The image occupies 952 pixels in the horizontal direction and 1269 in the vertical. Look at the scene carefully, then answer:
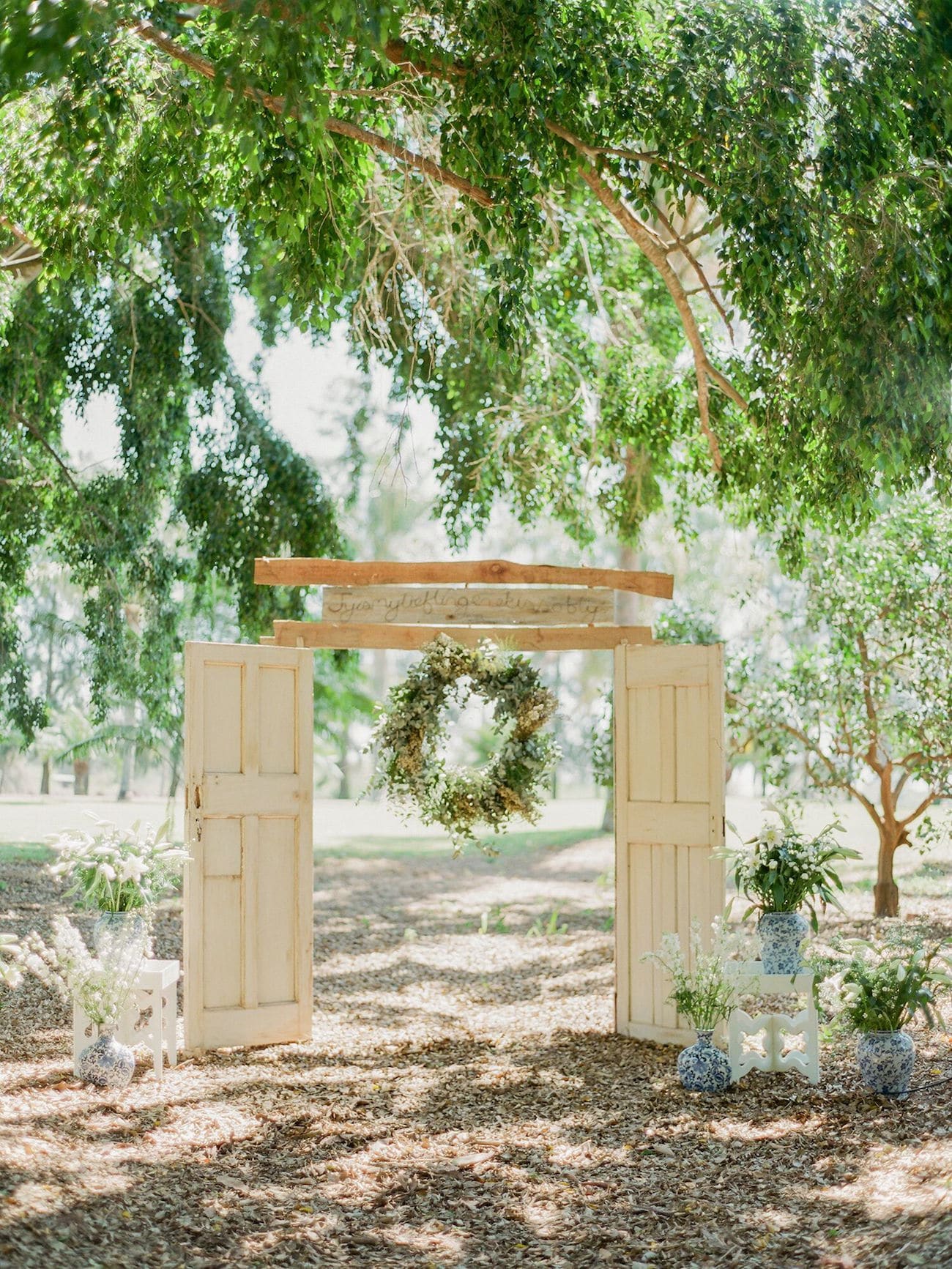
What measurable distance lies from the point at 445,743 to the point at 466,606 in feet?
2.48

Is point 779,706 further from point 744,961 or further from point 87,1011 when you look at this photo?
point 87,1011

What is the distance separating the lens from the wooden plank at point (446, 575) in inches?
254

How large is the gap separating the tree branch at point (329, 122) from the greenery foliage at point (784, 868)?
3176 mm

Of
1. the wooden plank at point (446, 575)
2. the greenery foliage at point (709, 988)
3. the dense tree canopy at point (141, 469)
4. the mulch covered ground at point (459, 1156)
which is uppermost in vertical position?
the dense tree canopy at point (141, 469)

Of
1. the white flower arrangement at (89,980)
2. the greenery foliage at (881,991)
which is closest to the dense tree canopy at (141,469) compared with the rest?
the white flower arrangement at (89,980)

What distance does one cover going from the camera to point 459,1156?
445 centimetres

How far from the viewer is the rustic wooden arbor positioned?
5945mm

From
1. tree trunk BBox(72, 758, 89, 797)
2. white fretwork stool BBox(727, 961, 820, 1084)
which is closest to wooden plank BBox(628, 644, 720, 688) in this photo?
white fretwork stool BBox(727, 961, 820, 1084)

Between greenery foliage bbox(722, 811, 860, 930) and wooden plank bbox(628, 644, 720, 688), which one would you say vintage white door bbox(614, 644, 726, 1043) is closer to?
wooden plank bbox(628, 644, 720, 688)

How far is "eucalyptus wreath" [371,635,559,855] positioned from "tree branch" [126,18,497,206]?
232 centimetres

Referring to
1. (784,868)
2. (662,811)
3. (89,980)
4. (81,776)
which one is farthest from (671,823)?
(81,776)

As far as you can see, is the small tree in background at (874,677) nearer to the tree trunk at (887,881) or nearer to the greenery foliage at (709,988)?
the tree trunk at (887,881)

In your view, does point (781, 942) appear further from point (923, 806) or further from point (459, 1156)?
point (923, 806)

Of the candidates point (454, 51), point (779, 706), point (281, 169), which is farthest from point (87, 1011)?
point (779, 706)
